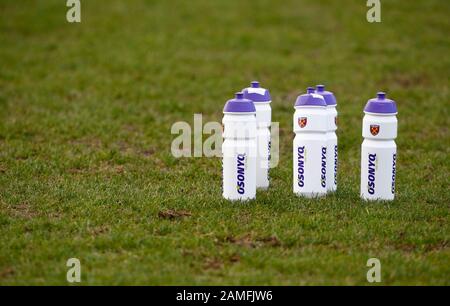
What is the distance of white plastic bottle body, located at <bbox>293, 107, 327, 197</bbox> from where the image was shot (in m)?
7.23

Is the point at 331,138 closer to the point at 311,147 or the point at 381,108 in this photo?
the point at 311,147

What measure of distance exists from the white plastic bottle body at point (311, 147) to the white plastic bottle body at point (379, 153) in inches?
16.2

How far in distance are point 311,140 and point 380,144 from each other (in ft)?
2.21

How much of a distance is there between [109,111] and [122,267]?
6.32m

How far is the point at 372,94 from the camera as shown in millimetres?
13305

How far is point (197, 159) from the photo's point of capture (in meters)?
9.46

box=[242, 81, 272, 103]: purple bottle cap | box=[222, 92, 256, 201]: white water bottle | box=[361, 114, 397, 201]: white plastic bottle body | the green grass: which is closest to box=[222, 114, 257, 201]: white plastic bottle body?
box=[222, 92, 256, 201]: white water bottle

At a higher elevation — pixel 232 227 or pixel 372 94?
pixel 372 94

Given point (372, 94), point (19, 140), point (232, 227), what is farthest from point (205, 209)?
point (372, 94)

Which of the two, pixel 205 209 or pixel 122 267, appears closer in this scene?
pixel 122 267

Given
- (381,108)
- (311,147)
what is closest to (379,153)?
(381,108)

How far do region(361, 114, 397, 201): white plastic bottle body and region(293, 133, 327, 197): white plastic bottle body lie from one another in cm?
41

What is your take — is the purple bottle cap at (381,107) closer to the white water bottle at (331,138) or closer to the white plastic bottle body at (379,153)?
the white plastic bottle body at (379,153)
